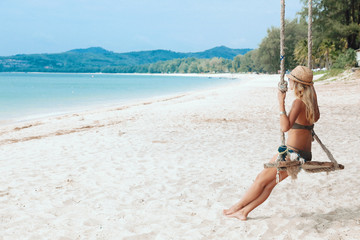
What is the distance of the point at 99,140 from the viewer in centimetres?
1070

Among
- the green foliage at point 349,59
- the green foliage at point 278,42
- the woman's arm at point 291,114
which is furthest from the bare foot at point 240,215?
the green foliage at point 278,42

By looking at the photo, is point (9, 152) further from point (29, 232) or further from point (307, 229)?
point (307, 229)

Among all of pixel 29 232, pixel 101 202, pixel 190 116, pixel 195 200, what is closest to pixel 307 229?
pixel 195 200

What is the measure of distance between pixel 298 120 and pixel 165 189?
2853mm

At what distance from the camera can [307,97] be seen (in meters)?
4.03

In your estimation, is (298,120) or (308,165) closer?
(308,165)

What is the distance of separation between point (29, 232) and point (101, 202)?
49.8 inches

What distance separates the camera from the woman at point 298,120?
3998mm

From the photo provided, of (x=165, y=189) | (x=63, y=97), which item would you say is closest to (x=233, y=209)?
(x=165, y=189)

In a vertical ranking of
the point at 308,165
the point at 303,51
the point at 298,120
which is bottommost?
the point at 308,165

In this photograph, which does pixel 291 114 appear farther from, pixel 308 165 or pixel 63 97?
pixel 63 97

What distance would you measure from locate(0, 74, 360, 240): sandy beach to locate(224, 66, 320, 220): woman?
0.63 m

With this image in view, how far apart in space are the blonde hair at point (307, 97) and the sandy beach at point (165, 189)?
1502 mm

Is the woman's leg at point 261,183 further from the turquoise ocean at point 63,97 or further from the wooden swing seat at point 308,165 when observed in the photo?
the turquoise ocean at point 63,97
